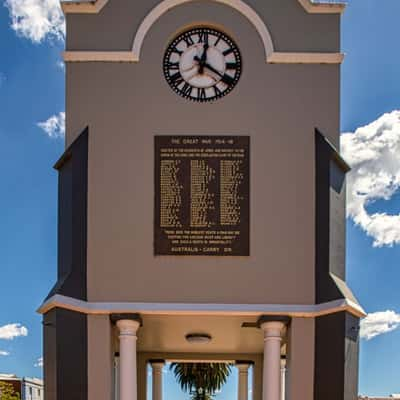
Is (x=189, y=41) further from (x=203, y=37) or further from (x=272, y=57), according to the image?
(x=272, y=57)

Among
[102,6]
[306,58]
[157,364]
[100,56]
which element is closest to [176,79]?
[100,56]

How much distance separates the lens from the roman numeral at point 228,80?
14594mm

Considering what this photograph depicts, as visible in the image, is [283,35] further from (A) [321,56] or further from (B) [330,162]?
(B) [330,162]

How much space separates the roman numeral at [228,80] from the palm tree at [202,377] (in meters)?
17.9

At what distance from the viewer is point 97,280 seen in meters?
14.1

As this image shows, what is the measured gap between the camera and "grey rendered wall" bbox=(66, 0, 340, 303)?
46.4 ft

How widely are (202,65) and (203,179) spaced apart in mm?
2342

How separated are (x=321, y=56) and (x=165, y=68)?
3186mm

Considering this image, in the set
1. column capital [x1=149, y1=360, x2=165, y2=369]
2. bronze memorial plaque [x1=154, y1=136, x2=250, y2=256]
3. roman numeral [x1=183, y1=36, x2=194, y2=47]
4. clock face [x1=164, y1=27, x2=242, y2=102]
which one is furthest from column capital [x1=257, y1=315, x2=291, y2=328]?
column capital [x1=149, y1=360, x2=165, y2=369]

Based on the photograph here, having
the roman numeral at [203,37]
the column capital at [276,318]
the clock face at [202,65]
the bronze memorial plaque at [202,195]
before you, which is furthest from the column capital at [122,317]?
the roman numeral at [203,37]

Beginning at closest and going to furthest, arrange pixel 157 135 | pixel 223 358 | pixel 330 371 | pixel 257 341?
pixel 330 371 < pixel 157 135 < pixel 257 341 < pixel 223 358

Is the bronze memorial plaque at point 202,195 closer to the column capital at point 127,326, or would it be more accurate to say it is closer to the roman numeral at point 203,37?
the column capital at point 127,326

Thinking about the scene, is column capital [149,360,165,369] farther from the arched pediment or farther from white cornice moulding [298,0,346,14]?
white cornice moulding [298,0,346,14]

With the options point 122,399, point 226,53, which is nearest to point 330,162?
point 226,53
